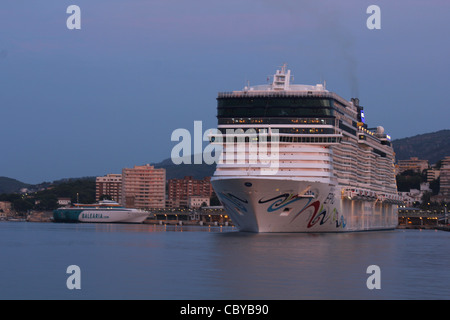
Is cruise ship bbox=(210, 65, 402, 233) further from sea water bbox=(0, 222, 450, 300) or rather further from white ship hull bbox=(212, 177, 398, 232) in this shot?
sea water bbox=(0, 222, 450, 300)

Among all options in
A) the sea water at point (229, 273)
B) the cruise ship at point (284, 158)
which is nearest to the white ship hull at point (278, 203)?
the cruise ship at point (284, 158)

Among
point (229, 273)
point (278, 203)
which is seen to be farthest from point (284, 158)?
point (229, 273)

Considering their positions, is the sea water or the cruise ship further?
the cruise ship

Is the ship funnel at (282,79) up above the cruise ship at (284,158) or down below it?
above

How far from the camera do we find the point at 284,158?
75.5 metres

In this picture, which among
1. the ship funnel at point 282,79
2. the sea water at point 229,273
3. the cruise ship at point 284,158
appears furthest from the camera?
the ship funnel at point 282,79

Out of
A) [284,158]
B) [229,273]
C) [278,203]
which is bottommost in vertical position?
[229,273]

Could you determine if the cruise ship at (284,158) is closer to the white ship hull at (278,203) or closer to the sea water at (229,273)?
the white ship hull at (278,203)

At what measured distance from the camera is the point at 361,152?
10000cm

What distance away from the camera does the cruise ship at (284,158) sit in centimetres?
7225

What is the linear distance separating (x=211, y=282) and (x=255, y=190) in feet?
113

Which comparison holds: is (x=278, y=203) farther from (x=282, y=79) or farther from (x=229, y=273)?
(x=229, y=273)

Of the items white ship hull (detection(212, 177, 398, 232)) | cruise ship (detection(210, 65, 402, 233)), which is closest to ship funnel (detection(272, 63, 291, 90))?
cruise ship (detection(210, 65, 402, 233))

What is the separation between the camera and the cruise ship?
72250 millimetres
